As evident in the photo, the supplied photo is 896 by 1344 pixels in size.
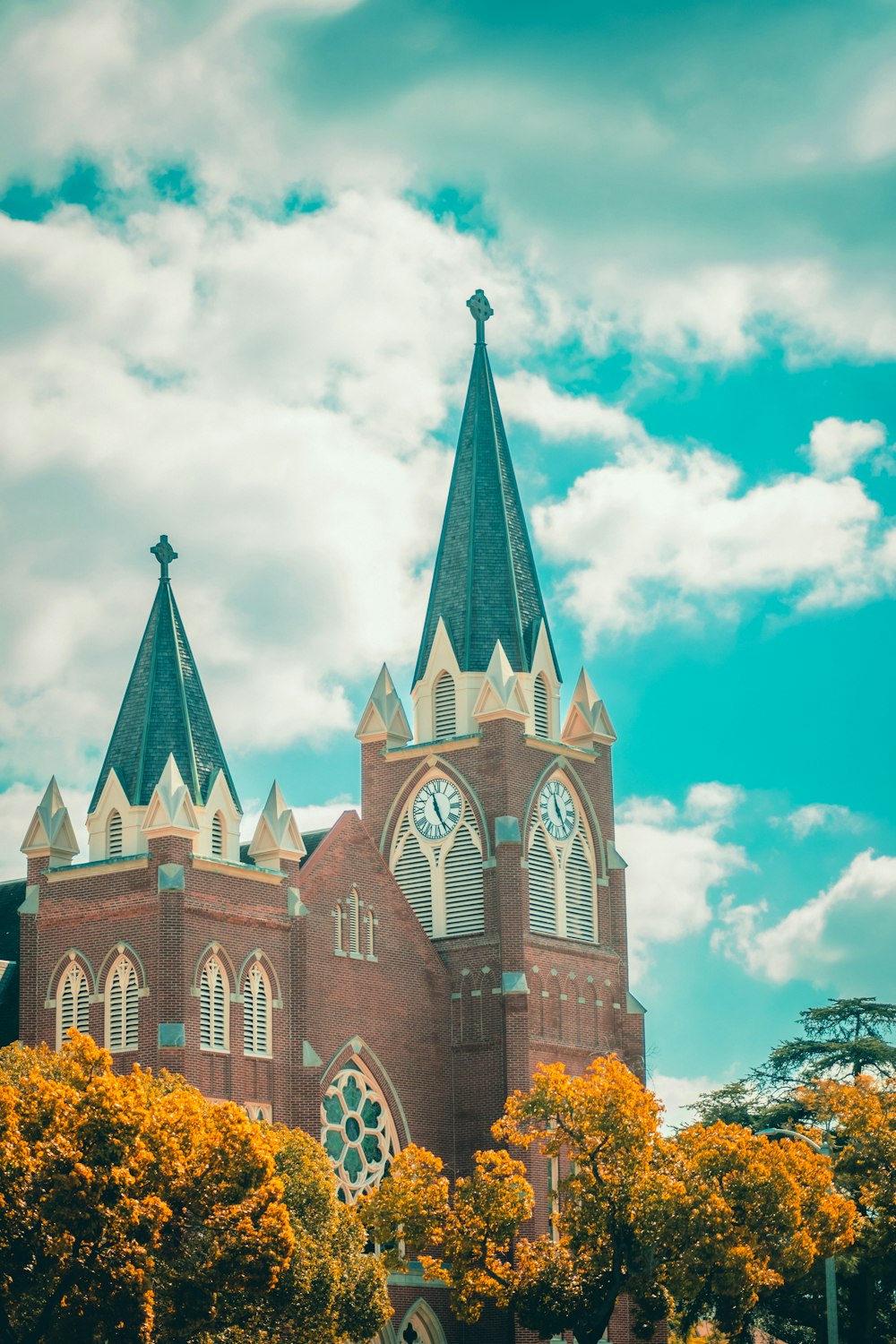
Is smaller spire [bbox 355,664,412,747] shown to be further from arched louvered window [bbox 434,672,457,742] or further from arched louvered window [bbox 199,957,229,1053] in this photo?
arched louvered window [bbox 199,957,229,1053]

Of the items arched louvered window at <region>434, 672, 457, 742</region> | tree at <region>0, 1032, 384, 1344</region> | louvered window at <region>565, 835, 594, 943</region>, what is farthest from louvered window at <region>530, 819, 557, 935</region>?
tree at <region>0, 1032, 384, 1344</region>

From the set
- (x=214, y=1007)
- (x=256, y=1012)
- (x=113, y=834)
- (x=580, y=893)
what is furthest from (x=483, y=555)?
(x=214, y=1007)

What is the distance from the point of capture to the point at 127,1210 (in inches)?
1463

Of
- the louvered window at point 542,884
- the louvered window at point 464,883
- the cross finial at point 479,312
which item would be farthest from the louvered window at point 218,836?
the cross finial at point 479,312

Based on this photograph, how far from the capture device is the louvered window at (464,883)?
204 feet

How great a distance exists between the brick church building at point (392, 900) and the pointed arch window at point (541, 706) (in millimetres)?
87

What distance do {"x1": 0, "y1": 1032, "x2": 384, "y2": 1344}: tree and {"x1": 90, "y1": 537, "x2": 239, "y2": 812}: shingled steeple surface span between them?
1358cm

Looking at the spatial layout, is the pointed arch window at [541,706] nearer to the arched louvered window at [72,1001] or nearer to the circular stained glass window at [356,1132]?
the circular stained glass window at [356,1132]

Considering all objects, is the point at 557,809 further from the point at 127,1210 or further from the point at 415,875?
the point at 127,1210

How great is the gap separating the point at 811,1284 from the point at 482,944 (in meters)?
14.1

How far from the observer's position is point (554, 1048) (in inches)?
2414

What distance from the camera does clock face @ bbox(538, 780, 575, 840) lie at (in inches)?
2517

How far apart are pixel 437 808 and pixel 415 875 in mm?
2203

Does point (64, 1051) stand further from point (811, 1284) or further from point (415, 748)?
point (811, 1284)
